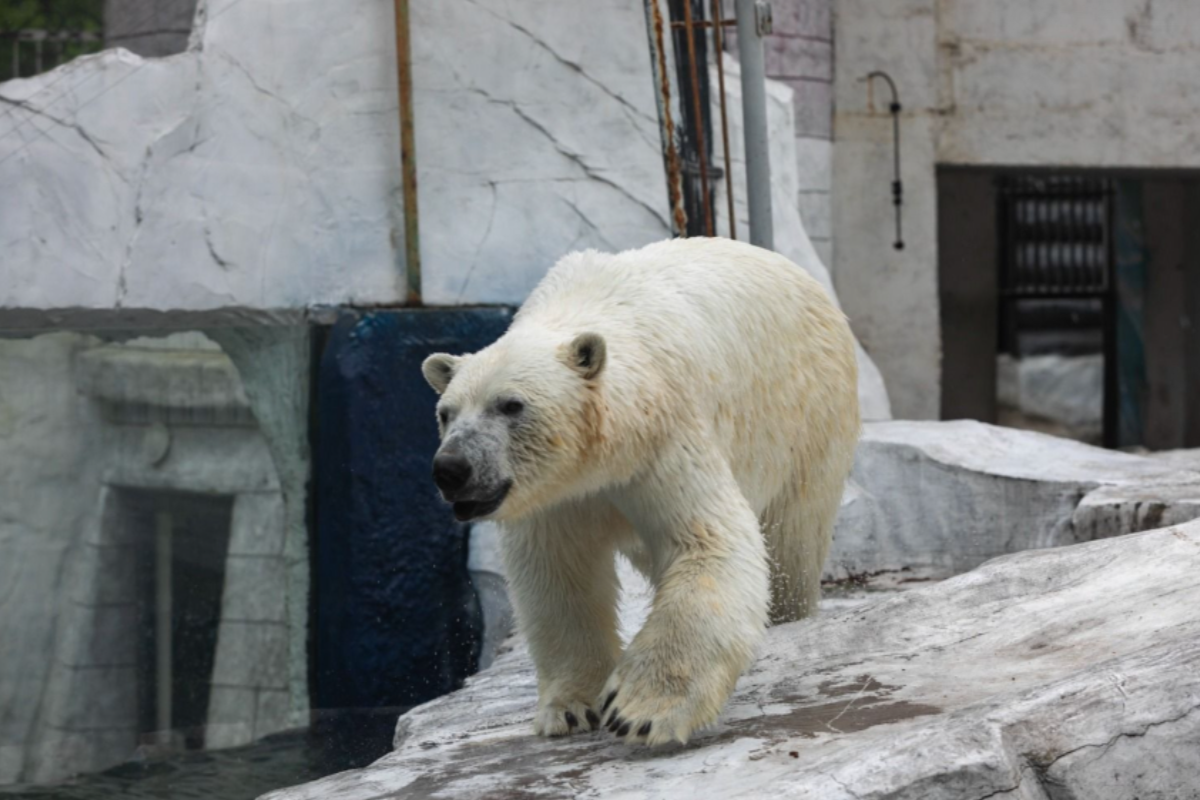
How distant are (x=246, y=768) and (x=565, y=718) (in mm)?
2667

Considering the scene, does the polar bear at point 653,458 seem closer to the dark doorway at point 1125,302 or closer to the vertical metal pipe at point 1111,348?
the dark doorway at point 1125,302

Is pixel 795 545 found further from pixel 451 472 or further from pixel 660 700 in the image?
pixel 451 472

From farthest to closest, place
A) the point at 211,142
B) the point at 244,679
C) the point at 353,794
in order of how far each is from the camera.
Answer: the point at 244,679
the point at 211,142
the point at 353,794

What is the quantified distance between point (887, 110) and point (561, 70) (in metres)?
3.60

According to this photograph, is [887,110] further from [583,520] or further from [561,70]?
[583,520]

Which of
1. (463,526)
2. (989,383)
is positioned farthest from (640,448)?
(989,383)

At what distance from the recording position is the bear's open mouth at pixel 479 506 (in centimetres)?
305

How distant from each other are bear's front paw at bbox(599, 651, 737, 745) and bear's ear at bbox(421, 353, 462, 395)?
72 cm

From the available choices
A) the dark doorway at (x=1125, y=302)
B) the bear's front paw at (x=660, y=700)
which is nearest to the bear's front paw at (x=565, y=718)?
the bear's front paw at (x=660, y=700)

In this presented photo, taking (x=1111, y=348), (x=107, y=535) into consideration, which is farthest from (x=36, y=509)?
(x=1111, y=348)

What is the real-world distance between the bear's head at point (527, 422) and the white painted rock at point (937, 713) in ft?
1.70

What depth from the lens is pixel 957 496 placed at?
→ 5957 mm

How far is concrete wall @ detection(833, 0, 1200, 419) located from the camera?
31.6ft

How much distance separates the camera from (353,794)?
2928mm
